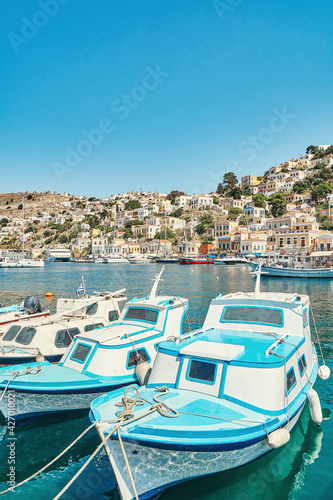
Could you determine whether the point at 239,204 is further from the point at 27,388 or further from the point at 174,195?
the point at 27,388

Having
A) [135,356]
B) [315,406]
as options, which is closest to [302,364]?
[315,406]

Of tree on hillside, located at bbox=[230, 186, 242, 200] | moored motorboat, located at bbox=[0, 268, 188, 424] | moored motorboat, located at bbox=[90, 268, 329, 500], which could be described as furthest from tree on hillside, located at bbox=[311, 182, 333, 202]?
moored motorboat, located at bbox=[90, 268, 329, 500]

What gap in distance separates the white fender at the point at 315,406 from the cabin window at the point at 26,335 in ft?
28.9

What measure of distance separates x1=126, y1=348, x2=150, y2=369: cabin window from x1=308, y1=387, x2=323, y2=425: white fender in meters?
4.49

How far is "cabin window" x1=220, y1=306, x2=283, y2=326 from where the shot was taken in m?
9.47

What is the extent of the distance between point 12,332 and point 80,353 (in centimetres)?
401

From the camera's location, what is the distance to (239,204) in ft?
491

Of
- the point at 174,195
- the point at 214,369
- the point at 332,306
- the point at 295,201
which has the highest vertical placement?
the point at 174,195

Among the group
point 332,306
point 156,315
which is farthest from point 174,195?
point 156,315

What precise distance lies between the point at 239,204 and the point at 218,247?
3706 cm

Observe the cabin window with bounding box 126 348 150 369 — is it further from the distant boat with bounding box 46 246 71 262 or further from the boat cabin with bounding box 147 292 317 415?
the distant boat with bounding box 46 246 71 262

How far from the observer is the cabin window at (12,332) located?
463 inches

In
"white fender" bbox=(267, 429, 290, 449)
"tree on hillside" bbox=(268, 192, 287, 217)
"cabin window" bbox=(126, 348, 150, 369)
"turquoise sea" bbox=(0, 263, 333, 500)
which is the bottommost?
"turquoise sea" bbox=(0, 263, 333, 500)

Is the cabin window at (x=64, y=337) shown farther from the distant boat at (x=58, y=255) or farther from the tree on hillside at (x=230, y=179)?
the tree on hillside at (x=230, y=179)
